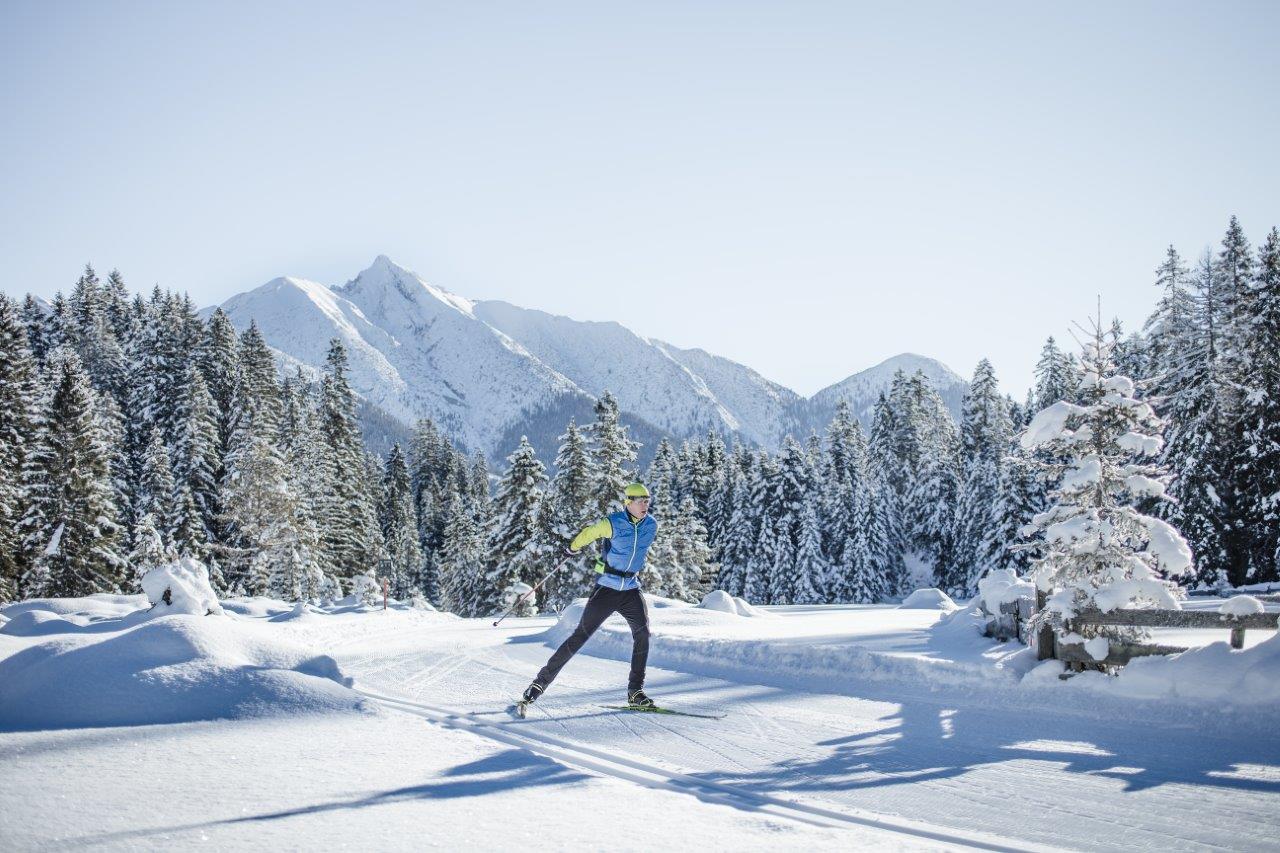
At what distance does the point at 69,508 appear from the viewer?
3247cm

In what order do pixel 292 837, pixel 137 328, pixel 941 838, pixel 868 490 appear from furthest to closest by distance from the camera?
pixel 137 328, pixel 868 490, pixel 941 838, pixel 292 837

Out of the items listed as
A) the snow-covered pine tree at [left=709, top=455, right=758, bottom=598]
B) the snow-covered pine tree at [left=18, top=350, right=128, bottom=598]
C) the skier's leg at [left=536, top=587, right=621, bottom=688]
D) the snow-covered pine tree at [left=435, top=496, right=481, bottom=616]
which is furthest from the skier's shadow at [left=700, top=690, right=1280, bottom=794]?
the snow-covered pine tree at [left=709, top=455, right=758, bottom=598]

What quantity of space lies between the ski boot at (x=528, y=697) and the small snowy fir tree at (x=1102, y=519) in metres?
5.93

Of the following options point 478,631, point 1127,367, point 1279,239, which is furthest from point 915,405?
point 478,631

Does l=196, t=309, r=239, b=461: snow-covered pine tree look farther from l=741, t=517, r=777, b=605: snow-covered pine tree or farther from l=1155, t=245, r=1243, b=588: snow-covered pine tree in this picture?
l=1155, t=245, r=1243, b=588: snow-covered pine tree

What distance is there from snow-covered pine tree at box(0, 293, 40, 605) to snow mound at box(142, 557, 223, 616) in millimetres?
16186

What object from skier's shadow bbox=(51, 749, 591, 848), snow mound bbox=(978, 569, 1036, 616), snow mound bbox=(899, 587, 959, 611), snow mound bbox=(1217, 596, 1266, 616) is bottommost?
snow mound bbox=(899, 587, 959, 611)

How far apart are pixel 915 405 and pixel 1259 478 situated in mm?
45338

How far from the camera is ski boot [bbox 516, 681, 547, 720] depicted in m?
7.91

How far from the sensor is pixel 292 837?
166 inches

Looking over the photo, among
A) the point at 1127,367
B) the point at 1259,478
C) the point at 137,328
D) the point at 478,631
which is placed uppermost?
the point at 137,328

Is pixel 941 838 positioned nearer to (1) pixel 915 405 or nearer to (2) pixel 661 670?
(2) pixel 661 670

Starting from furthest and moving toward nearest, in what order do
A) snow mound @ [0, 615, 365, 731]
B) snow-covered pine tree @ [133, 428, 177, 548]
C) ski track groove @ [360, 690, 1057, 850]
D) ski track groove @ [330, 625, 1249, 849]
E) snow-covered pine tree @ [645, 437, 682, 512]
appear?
snow-covered pine tree @ [645, 437, 682, 512] < snow-covered pine tree @ [133, 428, 177, 548] < snow mound @ [0, 615, 365, 731] < ski track groove @ [330, 625, 1249, 849] < ski track groove @ [360, 690, 1057, 850]

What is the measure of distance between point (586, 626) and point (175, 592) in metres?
11.7
